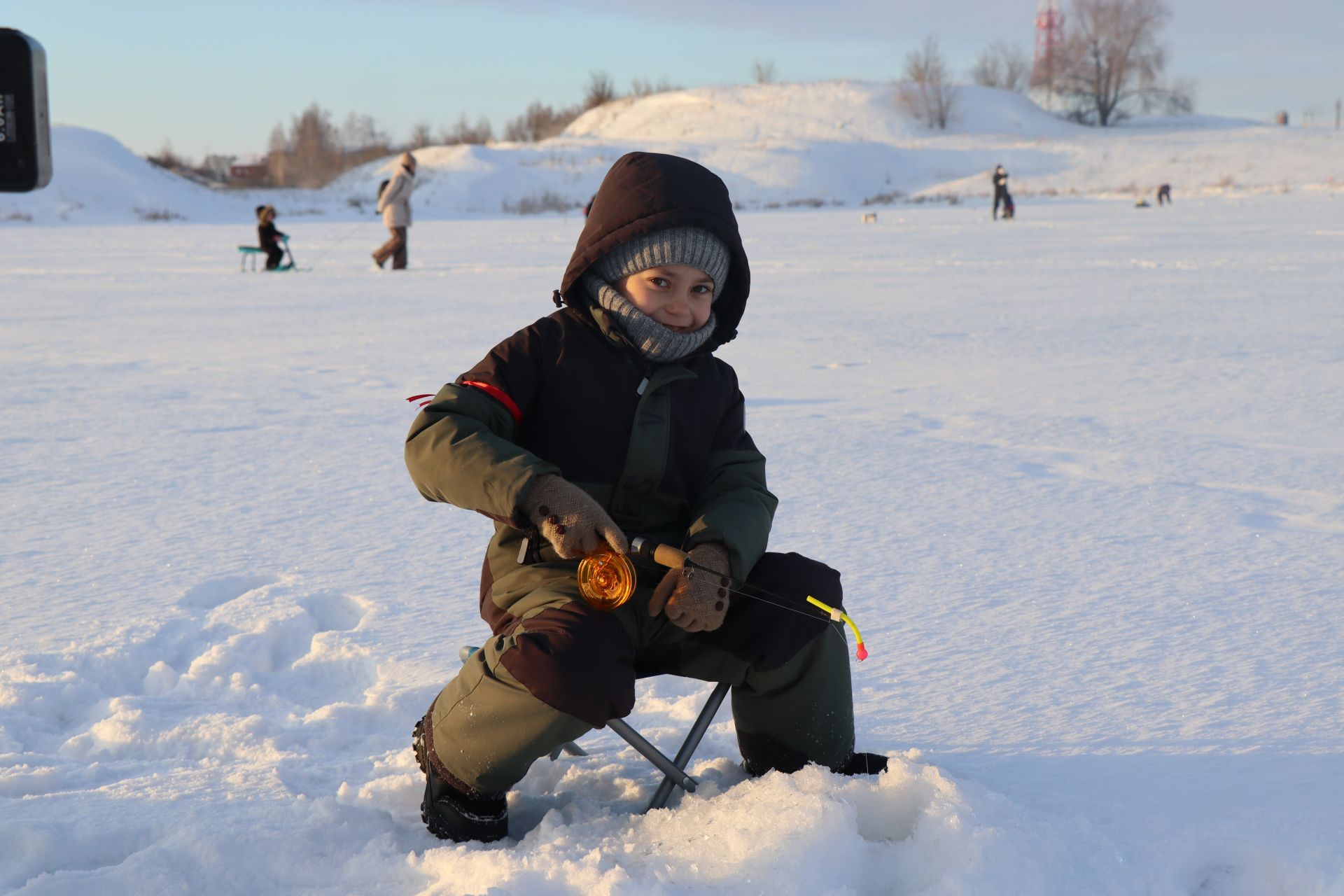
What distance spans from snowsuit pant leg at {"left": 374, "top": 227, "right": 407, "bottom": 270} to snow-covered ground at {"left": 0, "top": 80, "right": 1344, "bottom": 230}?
1466 cm

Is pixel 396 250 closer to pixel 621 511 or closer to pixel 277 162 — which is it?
pixel 621 511

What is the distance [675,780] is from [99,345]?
5995 millimetres

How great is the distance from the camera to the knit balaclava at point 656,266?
1.84 meters

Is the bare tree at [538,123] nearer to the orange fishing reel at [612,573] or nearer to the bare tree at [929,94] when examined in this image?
the bare tree at [929,94]

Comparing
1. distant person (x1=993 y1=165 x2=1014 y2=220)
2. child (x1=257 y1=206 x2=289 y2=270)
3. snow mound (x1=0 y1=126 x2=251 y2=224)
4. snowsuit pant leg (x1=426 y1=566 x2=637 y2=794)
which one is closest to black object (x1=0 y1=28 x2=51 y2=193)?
snowsuit pant leg (x1=426 y1=566 x2=637 y2=794)

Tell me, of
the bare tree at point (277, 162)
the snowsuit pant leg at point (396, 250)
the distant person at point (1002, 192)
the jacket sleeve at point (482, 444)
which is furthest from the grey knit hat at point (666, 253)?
the bare tree at point (277, 162)

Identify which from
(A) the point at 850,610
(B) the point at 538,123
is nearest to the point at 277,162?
(B) the point at 538,123

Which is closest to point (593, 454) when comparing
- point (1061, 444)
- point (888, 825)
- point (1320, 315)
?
point (888, 825)

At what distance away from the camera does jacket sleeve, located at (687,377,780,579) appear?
173 cm

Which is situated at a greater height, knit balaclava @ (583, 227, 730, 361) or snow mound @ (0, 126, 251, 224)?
snow mound @ (0, 126, 251, 224)

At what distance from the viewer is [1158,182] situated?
37531 mm

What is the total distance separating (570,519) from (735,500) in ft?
1.08

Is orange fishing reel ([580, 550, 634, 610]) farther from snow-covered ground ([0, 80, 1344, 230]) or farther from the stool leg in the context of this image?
snow-covered ground ([0, 80, 1344, 230])

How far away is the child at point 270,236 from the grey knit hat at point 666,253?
35.4 feet
